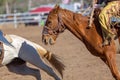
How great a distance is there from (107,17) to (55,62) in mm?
1519

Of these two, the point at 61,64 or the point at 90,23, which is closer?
the point at 90,23

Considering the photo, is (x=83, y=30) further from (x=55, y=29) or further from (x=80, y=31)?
(x=55, y=29)

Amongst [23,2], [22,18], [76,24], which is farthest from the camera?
[23,2]

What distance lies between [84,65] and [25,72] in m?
2.94

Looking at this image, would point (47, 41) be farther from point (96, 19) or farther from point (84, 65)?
point (84, 65)

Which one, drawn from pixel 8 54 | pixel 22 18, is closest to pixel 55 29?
pixel 8 54

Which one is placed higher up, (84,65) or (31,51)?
(31,51)

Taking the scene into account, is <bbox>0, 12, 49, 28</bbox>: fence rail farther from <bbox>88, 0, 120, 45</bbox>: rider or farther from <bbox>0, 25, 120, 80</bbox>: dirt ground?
<bbox>88, 0, 120, 45</bbox>: rider

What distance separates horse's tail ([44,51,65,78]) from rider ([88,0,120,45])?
A: 1.27 meters

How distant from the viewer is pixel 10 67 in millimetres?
8188

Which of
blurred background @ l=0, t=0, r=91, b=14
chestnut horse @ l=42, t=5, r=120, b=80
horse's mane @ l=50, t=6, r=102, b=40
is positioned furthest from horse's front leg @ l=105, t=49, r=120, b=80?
blurred background @ l=0, t=0, r=91, b=14

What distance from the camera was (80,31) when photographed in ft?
23.7

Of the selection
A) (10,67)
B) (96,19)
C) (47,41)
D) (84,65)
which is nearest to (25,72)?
(10,67)

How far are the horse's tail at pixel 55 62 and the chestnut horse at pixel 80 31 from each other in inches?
37.0
